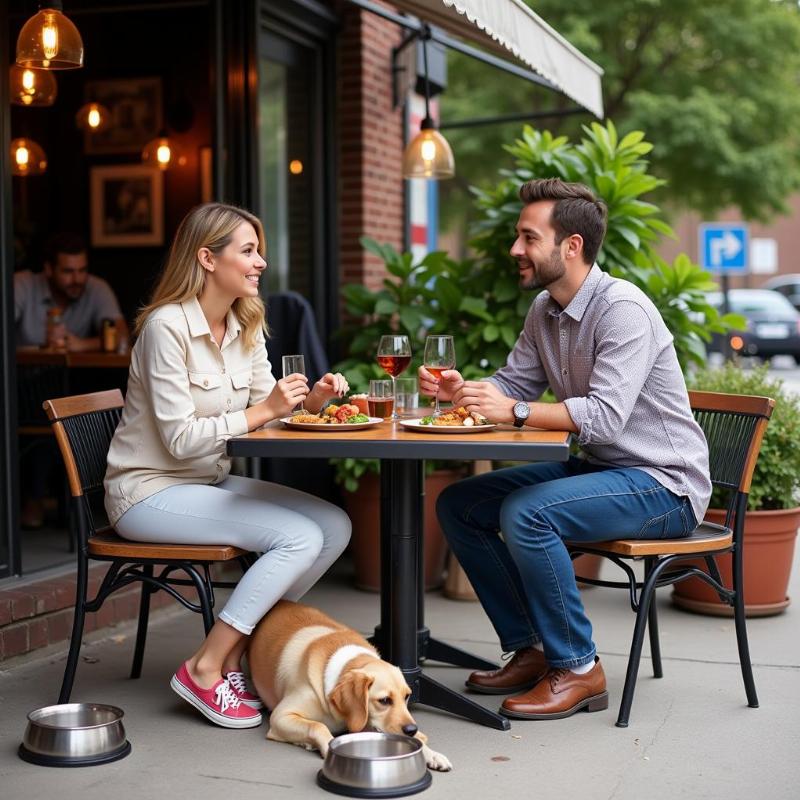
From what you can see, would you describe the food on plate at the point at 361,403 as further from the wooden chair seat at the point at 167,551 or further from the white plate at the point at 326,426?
the wooden chair seat at the point at 167,551

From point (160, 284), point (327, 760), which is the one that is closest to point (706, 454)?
point (327, 760)

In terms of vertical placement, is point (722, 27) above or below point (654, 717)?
above

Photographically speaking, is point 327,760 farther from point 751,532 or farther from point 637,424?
point 751,532

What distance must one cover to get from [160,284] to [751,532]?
9.46ft

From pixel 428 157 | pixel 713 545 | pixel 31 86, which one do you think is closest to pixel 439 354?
pixel 713 545

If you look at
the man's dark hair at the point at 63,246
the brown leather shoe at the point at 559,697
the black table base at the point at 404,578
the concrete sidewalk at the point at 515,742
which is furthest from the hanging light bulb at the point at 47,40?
the brown leather shoe at the point at 559,697

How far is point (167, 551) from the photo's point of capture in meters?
3.85

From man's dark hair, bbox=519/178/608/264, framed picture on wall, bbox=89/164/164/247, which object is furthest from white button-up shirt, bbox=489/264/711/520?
framed picture on wall, bbox=89/164/164/247

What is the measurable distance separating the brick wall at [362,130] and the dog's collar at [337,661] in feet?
14.3

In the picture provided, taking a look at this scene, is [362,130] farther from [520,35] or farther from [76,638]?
[76,638]

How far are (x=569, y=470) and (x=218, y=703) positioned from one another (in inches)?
60.0

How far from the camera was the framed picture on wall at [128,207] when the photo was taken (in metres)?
9.77

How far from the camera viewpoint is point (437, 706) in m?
4.01

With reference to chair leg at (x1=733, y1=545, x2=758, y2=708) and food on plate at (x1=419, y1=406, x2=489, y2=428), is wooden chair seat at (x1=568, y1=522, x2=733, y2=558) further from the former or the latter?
food on plate at (x1=419, y1=406, x2=489, y2=428)
